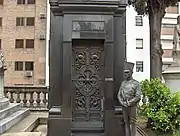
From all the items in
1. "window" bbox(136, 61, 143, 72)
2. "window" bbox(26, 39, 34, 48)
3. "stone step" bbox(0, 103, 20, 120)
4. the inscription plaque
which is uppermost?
"window" bbox(26, 39, 34, 48)

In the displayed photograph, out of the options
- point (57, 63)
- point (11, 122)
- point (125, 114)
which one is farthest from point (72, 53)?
point (11, 122)

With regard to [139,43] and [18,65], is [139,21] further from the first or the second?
[18,65]

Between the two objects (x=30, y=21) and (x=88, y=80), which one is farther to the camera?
(x=30, y=21)

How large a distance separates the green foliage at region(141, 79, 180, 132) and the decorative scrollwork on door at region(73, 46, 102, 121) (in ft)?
7.93

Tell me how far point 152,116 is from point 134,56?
1026 inches

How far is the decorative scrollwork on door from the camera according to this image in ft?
22.2

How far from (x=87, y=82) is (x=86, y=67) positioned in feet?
1.11

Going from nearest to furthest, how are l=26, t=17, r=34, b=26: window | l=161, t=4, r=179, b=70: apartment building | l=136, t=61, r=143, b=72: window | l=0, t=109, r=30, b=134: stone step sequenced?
l=0, t=109, r=30, b=134: stone step, l=26, t=17, r=34, b=26: window, l=136, t=61, r=143, b=72: window, l=161, t=4, r=179, b=70: apartment building


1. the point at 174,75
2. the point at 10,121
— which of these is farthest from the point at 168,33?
the point at 10,121

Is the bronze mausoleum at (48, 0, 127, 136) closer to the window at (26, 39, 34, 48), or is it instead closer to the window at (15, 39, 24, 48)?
the window at (26, 39, 34, 48)

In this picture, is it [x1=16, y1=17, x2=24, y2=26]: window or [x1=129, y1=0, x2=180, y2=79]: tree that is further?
[x1=16, y1=17, x2=24, y2=26]: window

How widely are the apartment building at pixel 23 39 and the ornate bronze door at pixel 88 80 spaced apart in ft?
78.5

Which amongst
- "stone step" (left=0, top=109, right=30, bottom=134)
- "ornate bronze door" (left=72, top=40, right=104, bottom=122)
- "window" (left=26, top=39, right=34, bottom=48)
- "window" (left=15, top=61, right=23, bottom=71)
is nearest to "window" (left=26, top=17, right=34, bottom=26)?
"window" (left=26, top=39, right=34, bottom=48)

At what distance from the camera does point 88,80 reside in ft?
22.2
